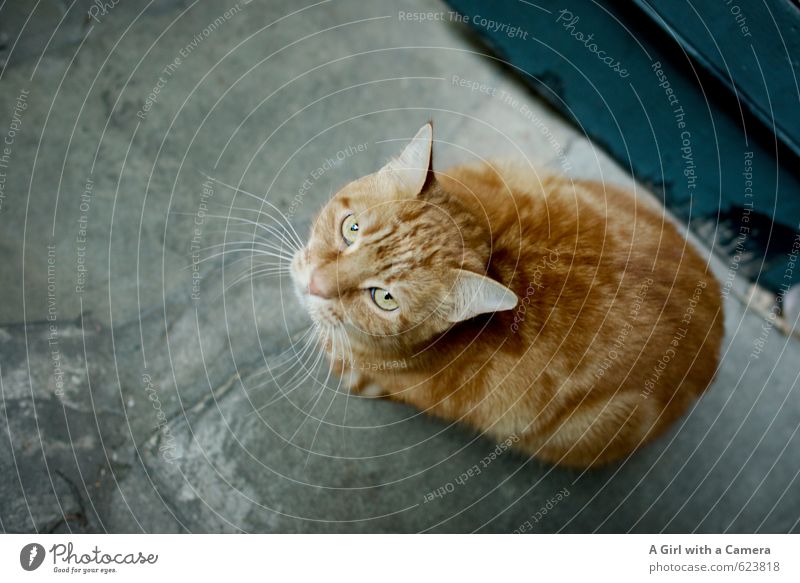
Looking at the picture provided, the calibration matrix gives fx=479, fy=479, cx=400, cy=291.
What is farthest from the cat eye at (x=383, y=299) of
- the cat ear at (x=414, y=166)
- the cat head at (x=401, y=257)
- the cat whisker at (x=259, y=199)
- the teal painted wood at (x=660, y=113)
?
the teal painted wood at (x=660, y=113)

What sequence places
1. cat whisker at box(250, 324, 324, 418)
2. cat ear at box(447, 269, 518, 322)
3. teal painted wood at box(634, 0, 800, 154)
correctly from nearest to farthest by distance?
cat ear at box(447, 269, 518, 322)
teal painted wood at box(634, 0, 800, 154)
cat whisker at box(250, 324, 324, 418)

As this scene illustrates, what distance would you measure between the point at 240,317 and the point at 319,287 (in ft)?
0.89

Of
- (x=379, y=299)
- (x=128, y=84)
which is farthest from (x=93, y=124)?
(x=379, y=299)

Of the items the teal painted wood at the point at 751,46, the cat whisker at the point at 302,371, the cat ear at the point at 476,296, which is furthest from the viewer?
the cat whisker at the point at 302,371

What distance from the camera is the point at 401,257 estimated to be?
62 centimetres

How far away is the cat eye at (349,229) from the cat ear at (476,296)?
0.52ft

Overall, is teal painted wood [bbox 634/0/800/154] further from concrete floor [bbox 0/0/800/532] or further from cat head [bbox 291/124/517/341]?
cat head [bbox 291/124/517/341]

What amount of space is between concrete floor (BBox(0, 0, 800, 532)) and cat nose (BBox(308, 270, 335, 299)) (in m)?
0.23

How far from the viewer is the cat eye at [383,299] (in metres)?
0.63

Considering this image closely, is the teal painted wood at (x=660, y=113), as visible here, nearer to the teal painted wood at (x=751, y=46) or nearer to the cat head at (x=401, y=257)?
the teal painted wood at (x=751, y=46)

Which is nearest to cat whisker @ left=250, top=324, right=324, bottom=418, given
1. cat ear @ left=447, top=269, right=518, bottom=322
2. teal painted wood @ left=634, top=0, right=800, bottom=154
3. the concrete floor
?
the concrete floor

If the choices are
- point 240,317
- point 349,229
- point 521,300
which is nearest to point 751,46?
point 521,300

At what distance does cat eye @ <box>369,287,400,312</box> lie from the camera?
0.63m

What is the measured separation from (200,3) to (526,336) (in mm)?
719
